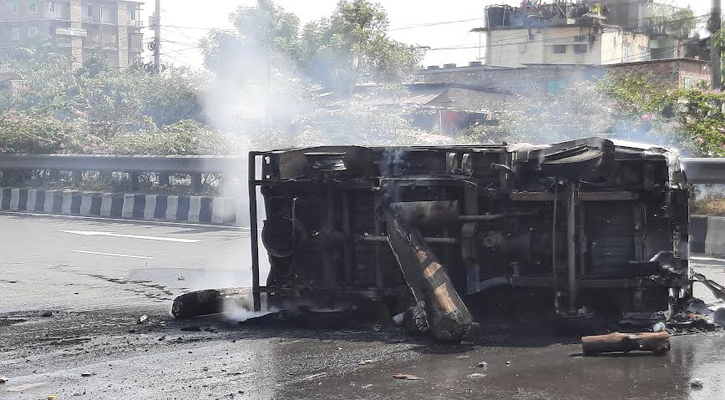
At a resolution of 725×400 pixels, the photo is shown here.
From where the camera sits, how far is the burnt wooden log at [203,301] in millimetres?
8844

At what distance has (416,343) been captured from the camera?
7.30 metres

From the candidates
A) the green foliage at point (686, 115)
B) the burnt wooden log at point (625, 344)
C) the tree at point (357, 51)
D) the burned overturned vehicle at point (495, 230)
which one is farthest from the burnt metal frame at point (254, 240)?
the tree at point (357, 51)

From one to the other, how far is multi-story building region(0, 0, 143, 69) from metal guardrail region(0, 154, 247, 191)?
2529 inches

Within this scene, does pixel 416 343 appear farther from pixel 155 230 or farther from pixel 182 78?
pixel 182 78

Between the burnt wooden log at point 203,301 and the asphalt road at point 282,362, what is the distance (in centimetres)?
19

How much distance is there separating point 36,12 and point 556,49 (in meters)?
56.4

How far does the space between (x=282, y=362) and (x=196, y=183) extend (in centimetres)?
1472

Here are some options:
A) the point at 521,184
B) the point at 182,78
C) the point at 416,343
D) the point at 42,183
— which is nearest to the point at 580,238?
the point at 521,184

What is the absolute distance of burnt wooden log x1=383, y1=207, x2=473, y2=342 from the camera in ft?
23.3

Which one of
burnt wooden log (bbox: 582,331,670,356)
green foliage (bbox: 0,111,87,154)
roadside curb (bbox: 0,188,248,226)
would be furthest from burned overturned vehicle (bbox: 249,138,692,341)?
green foliage (bbox: 0,111,87,154)

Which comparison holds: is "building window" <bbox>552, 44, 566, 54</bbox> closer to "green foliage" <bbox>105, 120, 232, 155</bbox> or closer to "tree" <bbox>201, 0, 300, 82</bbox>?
"tree" <bbox>201, 0, 300, 82</bbox>

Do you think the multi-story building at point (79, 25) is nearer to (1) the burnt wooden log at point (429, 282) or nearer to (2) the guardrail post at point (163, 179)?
(2) the guardrail post at point (163, 179)

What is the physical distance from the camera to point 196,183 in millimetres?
21203

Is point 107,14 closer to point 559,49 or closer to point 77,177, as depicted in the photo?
point 559,49
